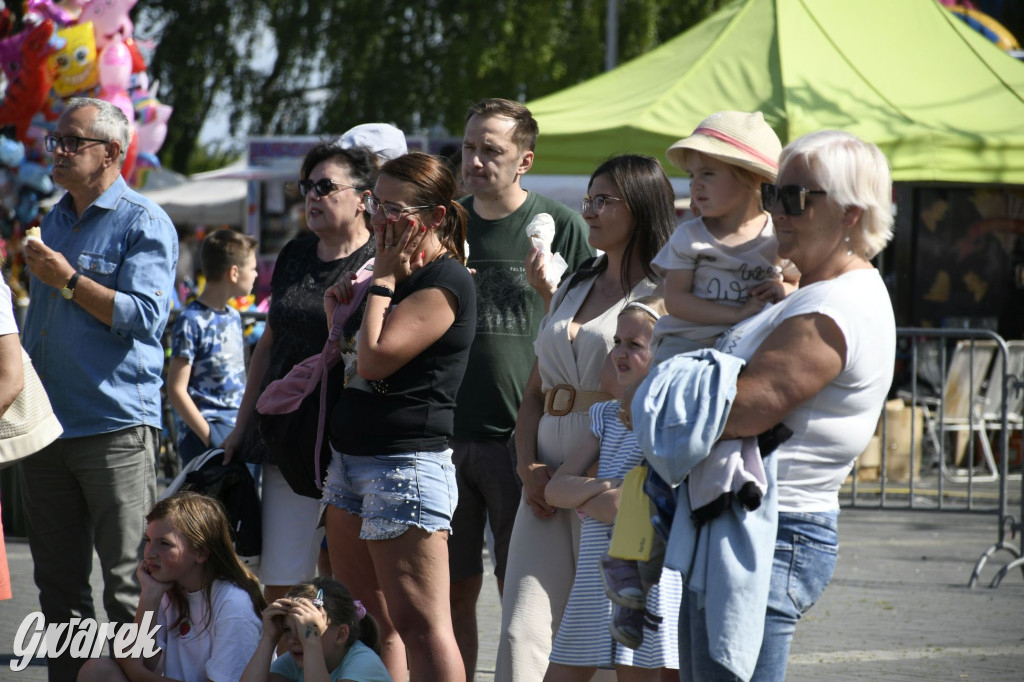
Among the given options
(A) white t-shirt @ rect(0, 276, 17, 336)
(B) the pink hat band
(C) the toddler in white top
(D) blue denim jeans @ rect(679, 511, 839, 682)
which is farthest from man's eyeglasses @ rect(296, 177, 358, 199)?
(D) blue denim jeans @ rect(679, 511, 839, 682)

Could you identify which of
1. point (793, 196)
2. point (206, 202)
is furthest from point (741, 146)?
point (206, 202)

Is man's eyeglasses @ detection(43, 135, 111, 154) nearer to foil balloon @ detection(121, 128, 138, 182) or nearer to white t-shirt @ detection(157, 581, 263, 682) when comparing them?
white t-shirt @ detection(157, 581, 263, 682)

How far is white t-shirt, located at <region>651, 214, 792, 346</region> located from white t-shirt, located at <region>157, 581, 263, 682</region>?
1.74m

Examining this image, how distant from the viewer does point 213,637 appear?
4156mm

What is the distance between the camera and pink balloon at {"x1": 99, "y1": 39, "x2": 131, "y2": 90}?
11297mm

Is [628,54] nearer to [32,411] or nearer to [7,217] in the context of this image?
[7,217]

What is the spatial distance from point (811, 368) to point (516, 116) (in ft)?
8.12

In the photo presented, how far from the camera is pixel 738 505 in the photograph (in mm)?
2752

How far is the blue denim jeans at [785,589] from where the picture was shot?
285 centimetres

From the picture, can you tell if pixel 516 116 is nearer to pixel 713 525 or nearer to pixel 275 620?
pixel 275 620

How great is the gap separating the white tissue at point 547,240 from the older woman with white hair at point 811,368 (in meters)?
1.58

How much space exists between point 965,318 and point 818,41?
4.72 m

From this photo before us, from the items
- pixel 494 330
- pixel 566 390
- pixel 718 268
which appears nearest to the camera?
pixel 718 268

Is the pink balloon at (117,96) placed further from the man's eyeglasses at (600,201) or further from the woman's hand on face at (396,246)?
the man's eyeglasses at (600,201)
